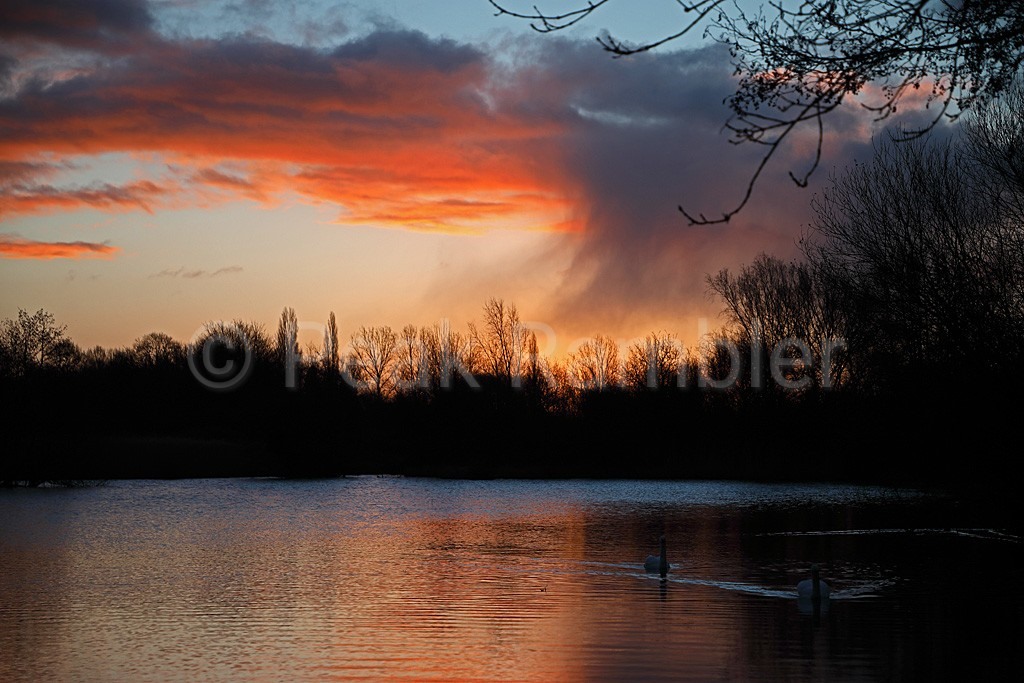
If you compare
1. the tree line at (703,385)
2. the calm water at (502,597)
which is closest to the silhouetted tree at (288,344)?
the tree line at (703,385)

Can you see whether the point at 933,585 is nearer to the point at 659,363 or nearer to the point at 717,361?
the point at 717,361

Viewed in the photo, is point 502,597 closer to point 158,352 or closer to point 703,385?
point 703,385

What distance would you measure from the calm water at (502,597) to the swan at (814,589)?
0.77ft

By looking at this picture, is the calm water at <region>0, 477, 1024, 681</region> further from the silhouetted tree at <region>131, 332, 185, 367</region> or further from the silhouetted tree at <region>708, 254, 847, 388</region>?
the silhouetted tree at <region>131, 332, 185, 367</region>

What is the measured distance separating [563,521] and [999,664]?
75.8 ft

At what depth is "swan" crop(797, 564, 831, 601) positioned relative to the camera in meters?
16.8

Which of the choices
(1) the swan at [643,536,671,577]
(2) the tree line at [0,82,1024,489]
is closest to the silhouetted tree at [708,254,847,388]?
(2) the tree line at [0,82,1024,489]

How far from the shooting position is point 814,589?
16812mm

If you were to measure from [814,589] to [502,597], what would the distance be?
4979mm

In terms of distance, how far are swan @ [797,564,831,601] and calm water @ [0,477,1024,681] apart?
0.77 feet

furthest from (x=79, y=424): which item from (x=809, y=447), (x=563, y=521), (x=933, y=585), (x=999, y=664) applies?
(x=999, y=664)

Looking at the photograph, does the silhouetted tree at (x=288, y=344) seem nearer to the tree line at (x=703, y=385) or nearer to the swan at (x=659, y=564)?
the tree line at (x=703, y=385)

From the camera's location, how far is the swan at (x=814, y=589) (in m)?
16.8

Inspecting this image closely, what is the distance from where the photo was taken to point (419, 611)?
16844 millimetres
